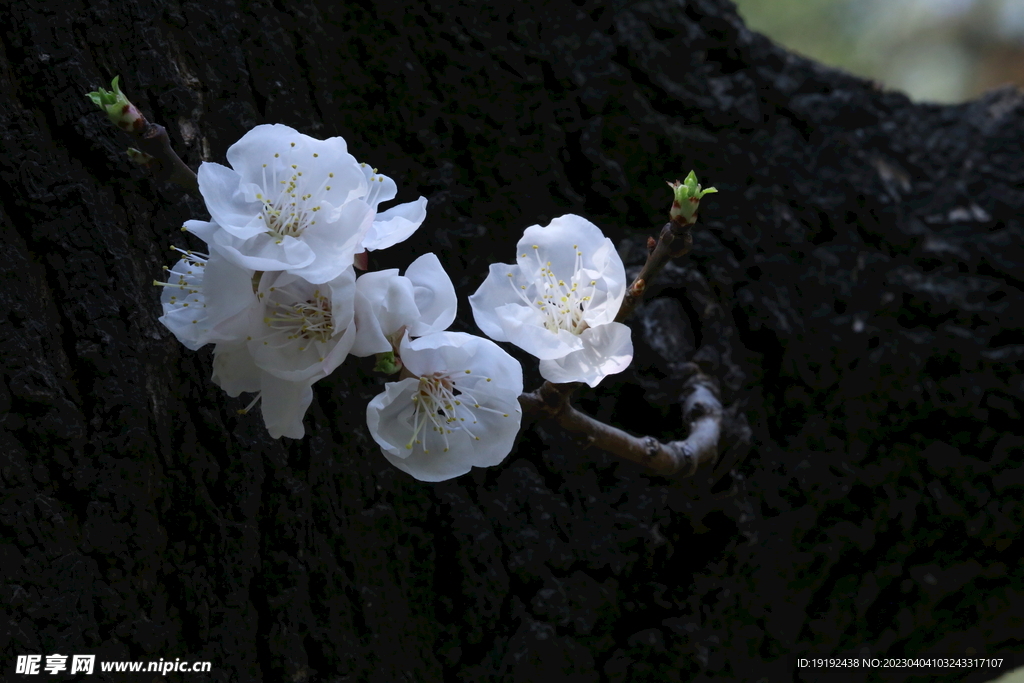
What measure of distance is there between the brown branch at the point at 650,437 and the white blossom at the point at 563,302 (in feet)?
0.08

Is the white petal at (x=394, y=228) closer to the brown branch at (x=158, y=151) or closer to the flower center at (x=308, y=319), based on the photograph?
the flower center at (x=308, y=319)

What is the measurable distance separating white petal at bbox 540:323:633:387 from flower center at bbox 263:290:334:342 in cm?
19

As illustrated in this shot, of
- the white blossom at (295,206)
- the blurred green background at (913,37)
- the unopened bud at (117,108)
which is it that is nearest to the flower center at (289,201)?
the white blossom at (295,206)

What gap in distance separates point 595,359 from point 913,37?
183 inches

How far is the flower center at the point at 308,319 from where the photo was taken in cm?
52

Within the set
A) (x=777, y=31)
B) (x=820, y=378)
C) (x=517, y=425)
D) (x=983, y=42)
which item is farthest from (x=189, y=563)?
(x=983, y=42)

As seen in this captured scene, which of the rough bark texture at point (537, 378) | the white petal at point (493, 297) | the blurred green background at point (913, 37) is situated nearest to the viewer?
the white petal at point (493, 297)

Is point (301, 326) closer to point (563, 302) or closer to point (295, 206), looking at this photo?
point (295, 206)

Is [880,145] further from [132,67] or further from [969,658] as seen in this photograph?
[132,67]

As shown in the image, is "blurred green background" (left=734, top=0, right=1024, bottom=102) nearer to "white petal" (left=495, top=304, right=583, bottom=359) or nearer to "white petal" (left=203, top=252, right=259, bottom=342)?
"white petal" (left=495, top=304, right=583, bottom=359)

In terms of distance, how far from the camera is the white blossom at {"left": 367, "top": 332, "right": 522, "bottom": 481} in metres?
0.54

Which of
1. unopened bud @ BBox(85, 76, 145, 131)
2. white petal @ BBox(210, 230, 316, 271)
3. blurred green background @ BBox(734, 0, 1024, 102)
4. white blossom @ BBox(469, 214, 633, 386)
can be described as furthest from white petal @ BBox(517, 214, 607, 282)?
blurred green background @ BBox(734, 0, 1024, 102)

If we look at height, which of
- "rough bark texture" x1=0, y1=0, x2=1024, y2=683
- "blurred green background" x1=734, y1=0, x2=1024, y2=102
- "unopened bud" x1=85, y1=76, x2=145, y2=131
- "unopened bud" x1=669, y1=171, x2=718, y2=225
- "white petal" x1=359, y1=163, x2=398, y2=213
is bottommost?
"rough bark texture" x1=0, y1=0, x2=1024, y2=683

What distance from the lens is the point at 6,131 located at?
73cm
